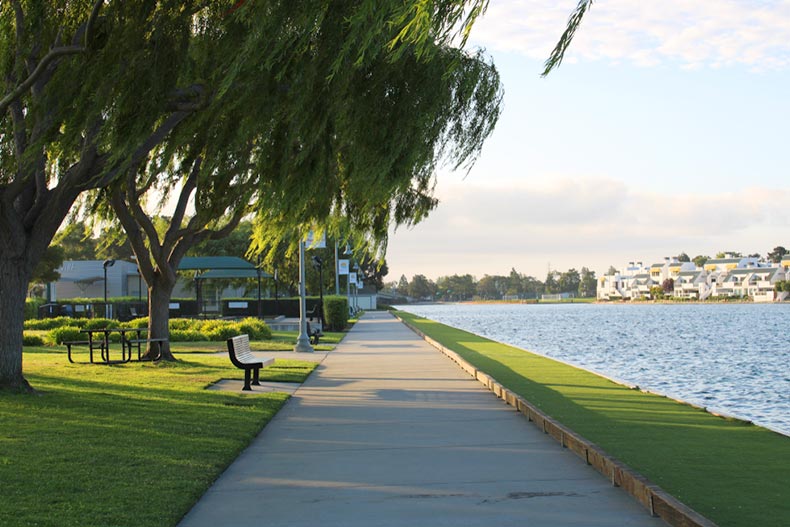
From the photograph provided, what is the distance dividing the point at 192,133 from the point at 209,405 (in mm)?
A: 4014

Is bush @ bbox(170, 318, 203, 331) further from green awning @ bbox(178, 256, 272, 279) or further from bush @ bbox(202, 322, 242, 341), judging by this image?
green awning @ bbox(178, 256, 272, 279)

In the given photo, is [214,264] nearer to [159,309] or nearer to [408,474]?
[159,309]

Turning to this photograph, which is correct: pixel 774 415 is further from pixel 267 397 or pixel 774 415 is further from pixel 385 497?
pixel 385 497

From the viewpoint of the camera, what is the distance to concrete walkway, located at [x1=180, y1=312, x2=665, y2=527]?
6676 mm

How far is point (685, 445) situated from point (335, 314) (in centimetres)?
3212

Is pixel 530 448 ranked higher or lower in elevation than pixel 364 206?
lower

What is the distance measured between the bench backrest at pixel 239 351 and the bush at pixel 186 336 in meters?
15.2

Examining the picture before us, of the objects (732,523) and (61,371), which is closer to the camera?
(732,523)

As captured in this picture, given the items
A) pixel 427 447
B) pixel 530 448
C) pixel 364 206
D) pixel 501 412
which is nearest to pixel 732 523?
pixel 530 448

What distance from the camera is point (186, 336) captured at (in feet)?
104

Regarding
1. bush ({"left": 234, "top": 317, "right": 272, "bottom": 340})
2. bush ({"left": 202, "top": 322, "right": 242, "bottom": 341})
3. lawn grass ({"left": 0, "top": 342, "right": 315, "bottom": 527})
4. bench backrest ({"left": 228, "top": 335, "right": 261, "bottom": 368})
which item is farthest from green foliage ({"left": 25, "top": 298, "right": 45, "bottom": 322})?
bench backrest ({"left": 228, "top": 335, "right": 261, "bottom": 368})

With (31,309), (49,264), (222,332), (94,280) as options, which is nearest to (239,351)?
(222,332)

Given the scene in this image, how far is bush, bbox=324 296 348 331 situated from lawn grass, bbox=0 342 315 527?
23447 millimetres

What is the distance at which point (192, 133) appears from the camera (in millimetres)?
12234
